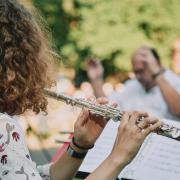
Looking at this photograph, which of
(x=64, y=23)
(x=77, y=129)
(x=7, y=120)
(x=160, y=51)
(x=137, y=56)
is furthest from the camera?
(x=64, y=23)

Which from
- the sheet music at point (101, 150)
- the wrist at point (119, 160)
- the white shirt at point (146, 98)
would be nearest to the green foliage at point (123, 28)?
the white shirt at point (146, 98)

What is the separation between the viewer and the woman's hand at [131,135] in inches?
59.4

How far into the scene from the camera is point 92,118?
190 centimetres

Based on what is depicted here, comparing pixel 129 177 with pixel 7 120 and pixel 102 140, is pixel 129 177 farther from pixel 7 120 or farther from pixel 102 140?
pixel 7 120

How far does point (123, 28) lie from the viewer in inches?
479

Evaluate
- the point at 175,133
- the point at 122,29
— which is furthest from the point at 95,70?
the point at 122,29

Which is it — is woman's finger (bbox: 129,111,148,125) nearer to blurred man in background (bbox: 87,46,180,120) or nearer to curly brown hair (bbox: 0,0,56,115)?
curly brown hair (bbox: 0,0,56,115)

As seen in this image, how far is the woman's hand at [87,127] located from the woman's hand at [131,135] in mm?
330

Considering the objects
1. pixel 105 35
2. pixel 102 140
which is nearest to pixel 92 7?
pixel 105 35

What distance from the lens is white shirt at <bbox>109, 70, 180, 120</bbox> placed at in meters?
3.94

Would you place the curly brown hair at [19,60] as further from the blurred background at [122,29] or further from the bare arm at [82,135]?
the blurred background at [122,29]

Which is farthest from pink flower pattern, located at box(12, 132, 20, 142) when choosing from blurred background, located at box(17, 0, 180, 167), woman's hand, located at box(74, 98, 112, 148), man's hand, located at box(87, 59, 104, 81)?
blurred background, located at box(17, 0, 180, 167)

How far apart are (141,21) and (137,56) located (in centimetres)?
822

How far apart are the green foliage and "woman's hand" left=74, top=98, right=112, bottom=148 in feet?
32.8
